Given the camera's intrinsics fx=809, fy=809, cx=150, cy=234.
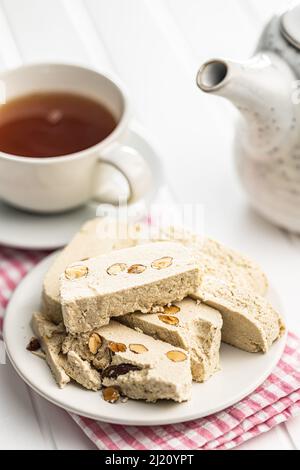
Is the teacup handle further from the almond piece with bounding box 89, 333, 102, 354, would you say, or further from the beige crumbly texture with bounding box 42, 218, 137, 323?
the almond piece with bounding box 89, 333, 102, 354

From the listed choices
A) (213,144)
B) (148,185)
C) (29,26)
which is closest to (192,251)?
(148,185)

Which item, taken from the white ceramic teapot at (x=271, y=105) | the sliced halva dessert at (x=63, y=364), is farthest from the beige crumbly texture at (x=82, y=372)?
the white ceramic teapot at (x=271, y=105)

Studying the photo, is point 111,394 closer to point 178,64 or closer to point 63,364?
point 63,364

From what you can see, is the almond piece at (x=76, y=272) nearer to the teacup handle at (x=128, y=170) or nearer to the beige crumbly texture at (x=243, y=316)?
the beige crumbly texture at (x=243, y=316)

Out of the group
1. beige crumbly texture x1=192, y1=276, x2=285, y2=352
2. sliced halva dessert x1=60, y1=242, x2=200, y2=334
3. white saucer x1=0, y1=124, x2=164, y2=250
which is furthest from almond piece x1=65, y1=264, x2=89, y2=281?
white saucer x1=0, y1=124, x2=164, y2=250

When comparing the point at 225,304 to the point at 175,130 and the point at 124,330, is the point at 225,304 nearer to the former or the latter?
the point at 124,330

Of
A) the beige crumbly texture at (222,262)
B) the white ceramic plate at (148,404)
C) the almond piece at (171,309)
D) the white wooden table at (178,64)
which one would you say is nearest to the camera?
the white ceramic plate at (148,404)

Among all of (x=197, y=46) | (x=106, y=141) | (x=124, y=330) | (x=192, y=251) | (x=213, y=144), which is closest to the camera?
(x=124, y=330)
